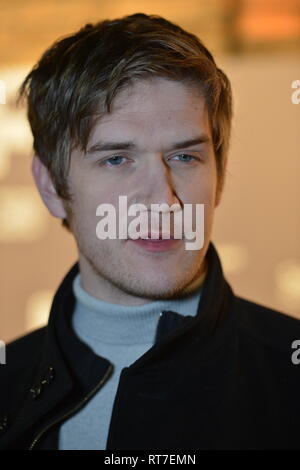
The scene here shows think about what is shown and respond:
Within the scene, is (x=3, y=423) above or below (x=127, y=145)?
below

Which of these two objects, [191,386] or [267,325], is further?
[267,325]

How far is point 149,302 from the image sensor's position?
1.27 meters

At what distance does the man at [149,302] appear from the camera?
1.16m

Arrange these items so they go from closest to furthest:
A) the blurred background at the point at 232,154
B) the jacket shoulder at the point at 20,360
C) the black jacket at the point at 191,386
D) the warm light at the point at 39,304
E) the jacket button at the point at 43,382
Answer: the black jacket at the point at 191,386, the jacket button at the point at 43,382, the jacket shoulder at the point at 20,360, the blurred background at the point at 232,154, the warm light at the point at 39,304

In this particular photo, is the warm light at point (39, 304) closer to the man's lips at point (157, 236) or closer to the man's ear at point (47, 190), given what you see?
the man's ear at point (47, 190)

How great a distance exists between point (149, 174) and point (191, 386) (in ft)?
1.24

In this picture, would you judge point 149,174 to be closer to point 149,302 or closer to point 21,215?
point 149,302

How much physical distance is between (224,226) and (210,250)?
0.94m

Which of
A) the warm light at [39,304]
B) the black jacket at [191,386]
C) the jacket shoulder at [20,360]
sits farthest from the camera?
the warm light at [39,304]

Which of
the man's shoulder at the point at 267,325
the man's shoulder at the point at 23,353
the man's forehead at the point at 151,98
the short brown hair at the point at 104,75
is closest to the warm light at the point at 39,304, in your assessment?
the man's shoulder at the point at 23,353

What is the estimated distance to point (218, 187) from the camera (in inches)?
54.9

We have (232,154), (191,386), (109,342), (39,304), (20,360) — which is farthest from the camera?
(39,304)

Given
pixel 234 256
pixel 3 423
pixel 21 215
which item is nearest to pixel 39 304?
pixel 21 215

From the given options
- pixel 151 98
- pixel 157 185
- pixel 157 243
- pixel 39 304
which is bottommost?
pixel 39 304
